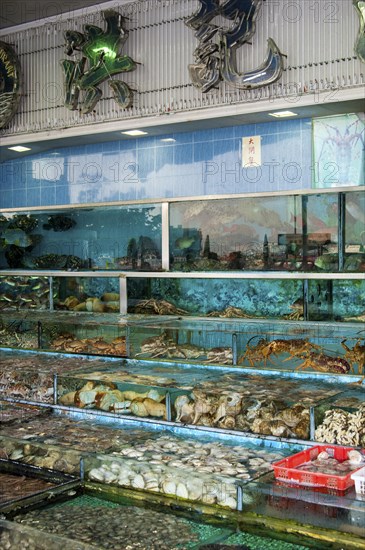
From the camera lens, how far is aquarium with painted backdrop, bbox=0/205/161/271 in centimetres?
598

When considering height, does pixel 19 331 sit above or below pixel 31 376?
above

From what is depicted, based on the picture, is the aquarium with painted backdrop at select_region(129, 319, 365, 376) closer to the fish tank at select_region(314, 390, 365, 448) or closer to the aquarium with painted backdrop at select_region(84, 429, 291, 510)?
the fish tank at select_region(314, 390, 365, 448)

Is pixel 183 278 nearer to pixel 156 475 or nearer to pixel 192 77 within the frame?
pixel 192 77

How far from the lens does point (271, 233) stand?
529 centimetres

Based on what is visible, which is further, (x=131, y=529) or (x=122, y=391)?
(x=122, y=391)

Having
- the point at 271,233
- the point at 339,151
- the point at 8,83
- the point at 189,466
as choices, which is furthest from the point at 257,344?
the point at 8,83

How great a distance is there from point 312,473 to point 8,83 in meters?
4.97

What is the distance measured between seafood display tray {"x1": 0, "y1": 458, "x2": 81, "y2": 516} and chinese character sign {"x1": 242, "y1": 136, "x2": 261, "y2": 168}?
3.06m

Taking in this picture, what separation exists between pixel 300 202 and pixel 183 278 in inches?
44.1

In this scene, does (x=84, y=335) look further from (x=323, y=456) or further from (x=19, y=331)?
(x=323, y=456)

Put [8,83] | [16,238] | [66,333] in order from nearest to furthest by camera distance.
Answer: [66,333], [8,83], [16,238]

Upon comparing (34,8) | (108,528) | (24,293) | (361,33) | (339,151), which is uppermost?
(34,8)

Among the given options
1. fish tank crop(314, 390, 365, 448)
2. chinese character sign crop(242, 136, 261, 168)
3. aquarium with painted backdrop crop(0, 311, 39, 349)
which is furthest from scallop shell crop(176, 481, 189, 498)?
chinese character sign crop(242, 136, 261, 168)

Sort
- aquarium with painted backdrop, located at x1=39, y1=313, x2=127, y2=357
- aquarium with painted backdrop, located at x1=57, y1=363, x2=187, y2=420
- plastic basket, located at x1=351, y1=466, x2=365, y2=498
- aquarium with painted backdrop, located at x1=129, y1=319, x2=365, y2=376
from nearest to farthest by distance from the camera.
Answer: plastic basket, located at x1=351, y1=466, x2=365, y2=498
aquarium with painted backdrop, located at x1=57, y1=363, x2=187, y2=420
aquarium with painted backdrop, located at x1=129, y1=319, x2=365, y2=376
aquarium with painted backdrop, located at x1=39, y1=313, x2=127, y2=357
